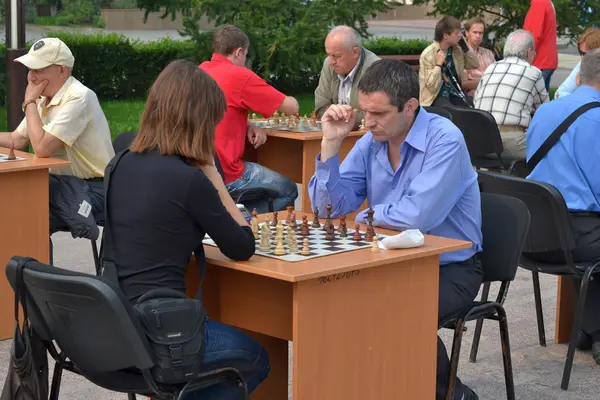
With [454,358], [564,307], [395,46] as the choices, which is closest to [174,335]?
[454,358]

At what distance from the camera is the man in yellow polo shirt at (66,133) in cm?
575

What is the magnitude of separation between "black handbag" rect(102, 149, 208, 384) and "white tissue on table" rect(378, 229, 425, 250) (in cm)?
73

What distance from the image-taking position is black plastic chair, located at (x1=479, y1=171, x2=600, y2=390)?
4.82 metres

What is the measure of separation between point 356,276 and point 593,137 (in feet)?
6.56

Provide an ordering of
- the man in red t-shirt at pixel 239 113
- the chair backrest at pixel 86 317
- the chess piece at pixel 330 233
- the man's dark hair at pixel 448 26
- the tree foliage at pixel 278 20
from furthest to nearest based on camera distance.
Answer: the tree foliage at pixel 278 20 < the man's dark hair at pixel 448 26 < the man in red t-shirt at pixel 239 113 < the chess piece at pixel 330 233 < the chair backrest at pixel 86 317

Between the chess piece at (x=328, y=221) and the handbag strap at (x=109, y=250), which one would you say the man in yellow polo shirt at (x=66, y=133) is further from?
the handbag strap at (x=109, y=250)

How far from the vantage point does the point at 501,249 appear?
14.2 feet

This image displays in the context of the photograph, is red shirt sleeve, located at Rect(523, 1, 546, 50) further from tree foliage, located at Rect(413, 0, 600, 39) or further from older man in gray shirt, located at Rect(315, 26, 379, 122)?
older man in gray shirt, located at Rect(315, 26, 379, 122)

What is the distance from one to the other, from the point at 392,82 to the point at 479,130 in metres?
3.86

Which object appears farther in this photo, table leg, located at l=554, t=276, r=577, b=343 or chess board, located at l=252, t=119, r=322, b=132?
chess board, located at l=252, t=119, r=322, b=132

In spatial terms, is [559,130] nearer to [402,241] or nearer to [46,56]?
[402,241]

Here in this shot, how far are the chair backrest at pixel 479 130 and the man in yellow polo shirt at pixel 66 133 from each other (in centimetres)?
296

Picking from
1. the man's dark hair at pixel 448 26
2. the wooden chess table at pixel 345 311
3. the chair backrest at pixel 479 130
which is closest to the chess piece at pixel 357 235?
the wooden chess table at pixel 345 311

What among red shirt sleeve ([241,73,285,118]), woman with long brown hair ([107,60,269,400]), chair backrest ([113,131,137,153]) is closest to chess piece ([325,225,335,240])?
woman with long brown hair ([107,60,269,400])
